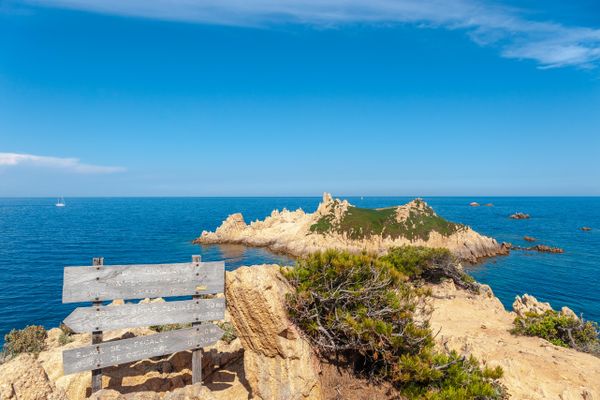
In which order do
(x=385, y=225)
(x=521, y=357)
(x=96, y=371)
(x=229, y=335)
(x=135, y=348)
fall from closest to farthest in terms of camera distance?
(x=96, y=371)
(x=135, y=348)
(x=521, y=357)
(x=229, y=335)
(x=385, y=225)

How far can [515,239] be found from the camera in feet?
Result: 215

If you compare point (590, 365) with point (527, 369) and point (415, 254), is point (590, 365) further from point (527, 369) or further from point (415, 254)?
point (415, 254)

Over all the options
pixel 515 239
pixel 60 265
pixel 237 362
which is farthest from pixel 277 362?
pixel 515 239

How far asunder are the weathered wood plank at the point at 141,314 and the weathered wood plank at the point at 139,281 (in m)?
0.25

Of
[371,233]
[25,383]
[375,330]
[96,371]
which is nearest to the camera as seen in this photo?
[25,383]

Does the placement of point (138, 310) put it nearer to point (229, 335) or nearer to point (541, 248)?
point (229, 335)

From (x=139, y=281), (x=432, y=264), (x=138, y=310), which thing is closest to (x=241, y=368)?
(x=138, y=310)

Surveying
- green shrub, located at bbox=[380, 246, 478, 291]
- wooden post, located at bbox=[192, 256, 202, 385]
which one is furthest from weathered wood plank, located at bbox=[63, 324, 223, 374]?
green shrub, located at bbox=[380, 246, 478, 291]

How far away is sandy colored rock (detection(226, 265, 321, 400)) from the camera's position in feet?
22.6

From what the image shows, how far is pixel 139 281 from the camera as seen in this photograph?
7.52 metres

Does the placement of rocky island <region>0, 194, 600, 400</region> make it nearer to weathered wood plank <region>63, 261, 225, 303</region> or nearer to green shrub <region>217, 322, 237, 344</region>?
green shrub <region>217, 322, 237, 344</region>

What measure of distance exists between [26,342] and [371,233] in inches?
1734

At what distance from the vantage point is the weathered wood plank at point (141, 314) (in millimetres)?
7141

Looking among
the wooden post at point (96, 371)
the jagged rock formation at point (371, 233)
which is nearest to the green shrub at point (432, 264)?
the wooden post at point (96, 371)
